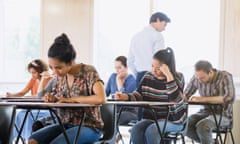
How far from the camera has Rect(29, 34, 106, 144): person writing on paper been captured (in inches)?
94.3

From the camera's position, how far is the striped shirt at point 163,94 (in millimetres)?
3162

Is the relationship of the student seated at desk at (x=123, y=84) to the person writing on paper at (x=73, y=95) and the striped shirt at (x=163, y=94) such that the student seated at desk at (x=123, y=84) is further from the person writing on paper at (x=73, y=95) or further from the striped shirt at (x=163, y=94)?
the person writing on paper at (x=73, y=95)

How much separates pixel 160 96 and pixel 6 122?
4.71 feet

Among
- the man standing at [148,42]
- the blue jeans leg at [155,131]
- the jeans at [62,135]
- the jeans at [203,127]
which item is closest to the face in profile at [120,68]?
the man standing at [148,42]

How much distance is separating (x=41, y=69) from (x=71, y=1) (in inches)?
71.2

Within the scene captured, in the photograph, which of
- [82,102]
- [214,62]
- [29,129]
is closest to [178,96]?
[82,102]

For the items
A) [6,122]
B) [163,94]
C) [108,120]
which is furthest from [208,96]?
[6,122]

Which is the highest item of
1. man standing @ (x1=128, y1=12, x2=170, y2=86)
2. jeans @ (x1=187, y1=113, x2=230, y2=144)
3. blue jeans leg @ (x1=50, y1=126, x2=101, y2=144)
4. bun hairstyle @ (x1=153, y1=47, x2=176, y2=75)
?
man standing @ (x1=128, y1=12, x2=170, y2=86)

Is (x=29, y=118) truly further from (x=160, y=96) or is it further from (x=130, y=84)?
(x=160, y=96)

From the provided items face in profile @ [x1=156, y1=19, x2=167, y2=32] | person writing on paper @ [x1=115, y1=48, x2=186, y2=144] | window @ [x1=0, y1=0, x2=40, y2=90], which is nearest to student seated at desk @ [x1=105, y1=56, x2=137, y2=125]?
face in profile @ [x1=156, y1=19, x2=167, y2=32]

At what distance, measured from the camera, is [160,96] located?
10.8 feet

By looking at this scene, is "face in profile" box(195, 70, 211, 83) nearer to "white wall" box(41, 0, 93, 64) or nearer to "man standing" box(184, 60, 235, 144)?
"man standing" box(184, 60, 235, 144)

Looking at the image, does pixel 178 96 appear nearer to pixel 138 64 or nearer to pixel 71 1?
Result: pixel 138 64

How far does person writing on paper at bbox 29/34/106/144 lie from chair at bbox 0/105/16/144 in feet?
0.47
